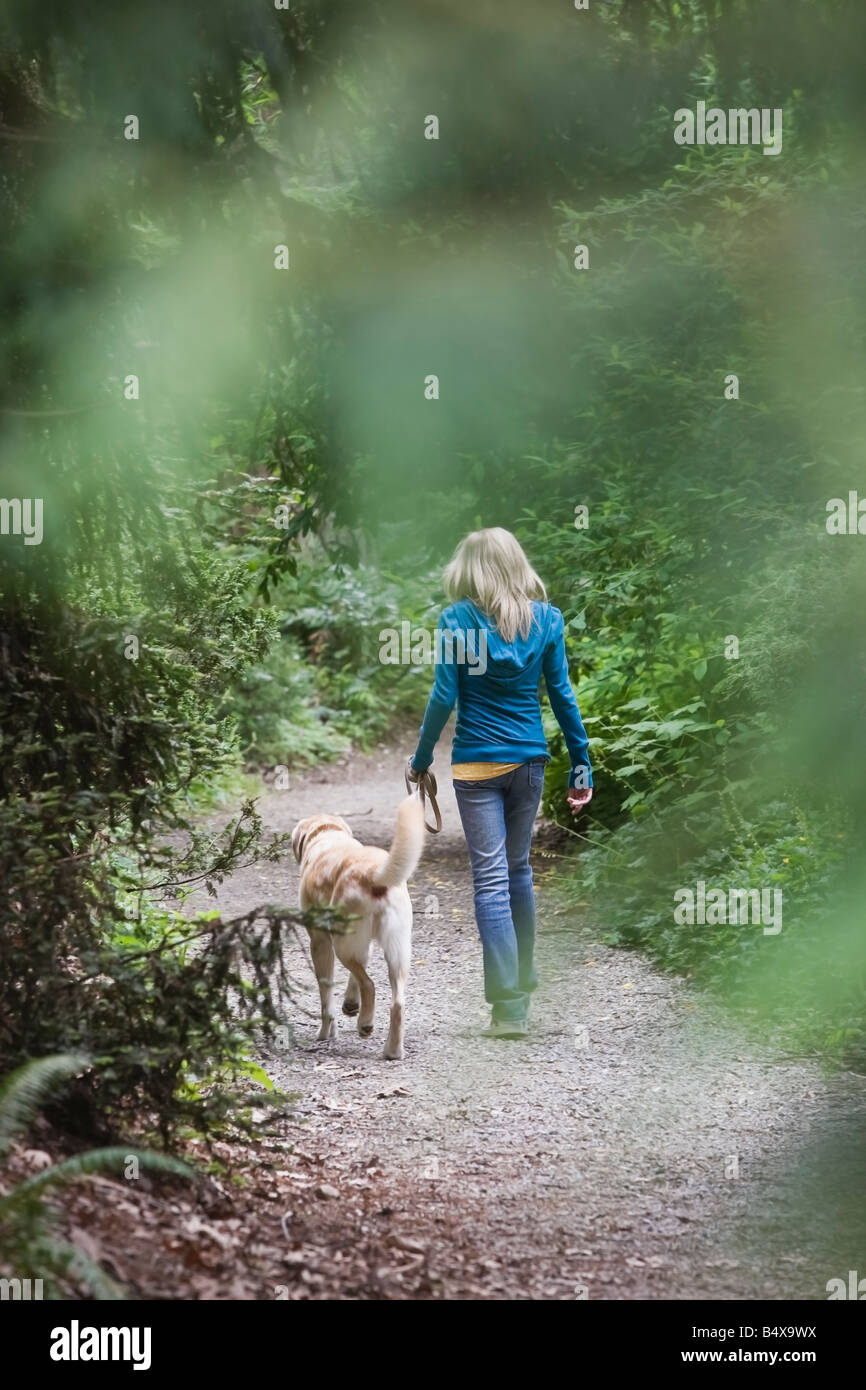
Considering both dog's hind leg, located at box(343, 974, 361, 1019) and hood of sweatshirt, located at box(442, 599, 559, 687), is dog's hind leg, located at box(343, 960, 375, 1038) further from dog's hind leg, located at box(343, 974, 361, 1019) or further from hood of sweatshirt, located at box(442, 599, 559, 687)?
hood of sweatshirt, located at box(442, 599, 559, 687)

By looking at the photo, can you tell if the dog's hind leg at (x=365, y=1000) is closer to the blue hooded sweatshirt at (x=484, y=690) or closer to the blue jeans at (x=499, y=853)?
the blue jeans at (x=499, y=853)

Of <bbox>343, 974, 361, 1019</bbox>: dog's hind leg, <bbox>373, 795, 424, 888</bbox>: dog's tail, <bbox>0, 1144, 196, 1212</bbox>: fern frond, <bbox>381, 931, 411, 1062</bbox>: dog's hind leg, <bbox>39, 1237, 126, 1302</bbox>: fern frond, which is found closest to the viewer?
<bbox>39, 1237, 126, 1302</bbox>: fern frond

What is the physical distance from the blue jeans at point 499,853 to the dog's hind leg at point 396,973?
0.42 m

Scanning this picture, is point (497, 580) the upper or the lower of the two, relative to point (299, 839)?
upper

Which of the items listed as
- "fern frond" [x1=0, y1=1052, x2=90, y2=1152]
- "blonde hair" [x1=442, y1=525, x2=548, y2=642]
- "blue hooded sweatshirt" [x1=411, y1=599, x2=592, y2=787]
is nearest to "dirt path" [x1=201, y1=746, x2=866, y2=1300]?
"fern frond" [x1=0, y1=1052, x2=90, y2=1152]

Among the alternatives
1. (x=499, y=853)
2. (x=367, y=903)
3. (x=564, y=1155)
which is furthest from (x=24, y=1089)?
(x=499, y=853)

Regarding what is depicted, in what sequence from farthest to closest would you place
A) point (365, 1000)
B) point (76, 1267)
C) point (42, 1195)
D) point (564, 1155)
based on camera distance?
point (365, 1000) → point (564, 1155) → point (42, 1195) → point (76, 1267)

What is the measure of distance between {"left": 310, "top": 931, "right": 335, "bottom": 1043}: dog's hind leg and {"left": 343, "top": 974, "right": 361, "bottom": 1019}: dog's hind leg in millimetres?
168

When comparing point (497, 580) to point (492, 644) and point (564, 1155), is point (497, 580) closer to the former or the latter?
point (492, 644)

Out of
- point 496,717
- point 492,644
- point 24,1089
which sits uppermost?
point 492,644

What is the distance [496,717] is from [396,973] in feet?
4.03

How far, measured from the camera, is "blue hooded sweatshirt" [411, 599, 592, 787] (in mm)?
6059

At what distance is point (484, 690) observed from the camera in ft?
20.0

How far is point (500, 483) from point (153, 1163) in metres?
3.97
